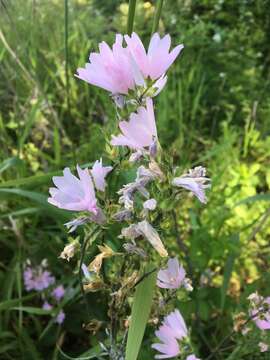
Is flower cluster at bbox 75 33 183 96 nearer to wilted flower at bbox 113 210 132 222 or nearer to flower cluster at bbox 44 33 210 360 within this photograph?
flower cluster at bbox 44 33 210 360

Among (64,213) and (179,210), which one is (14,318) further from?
(179,210)

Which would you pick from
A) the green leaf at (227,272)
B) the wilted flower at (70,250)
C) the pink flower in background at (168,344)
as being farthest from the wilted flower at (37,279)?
the wilted flower at (70,250)

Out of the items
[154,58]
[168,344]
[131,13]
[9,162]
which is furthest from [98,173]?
[9,162]

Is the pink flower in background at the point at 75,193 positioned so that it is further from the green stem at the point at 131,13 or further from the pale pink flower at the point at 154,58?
the green stem at the point at 131,13

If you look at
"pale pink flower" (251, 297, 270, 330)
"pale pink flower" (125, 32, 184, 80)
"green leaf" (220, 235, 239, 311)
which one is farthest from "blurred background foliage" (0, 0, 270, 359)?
"pale pink flower" (251, 297, 270, 330)

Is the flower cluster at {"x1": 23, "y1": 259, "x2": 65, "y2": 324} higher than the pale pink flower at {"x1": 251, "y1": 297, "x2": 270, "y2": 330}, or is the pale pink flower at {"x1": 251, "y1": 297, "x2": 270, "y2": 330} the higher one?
the pale pink flower at {"x1": 251, "y1": 297, "x2": 270, "y2": 330}

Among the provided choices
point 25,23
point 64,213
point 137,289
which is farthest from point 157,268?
point 25,23
